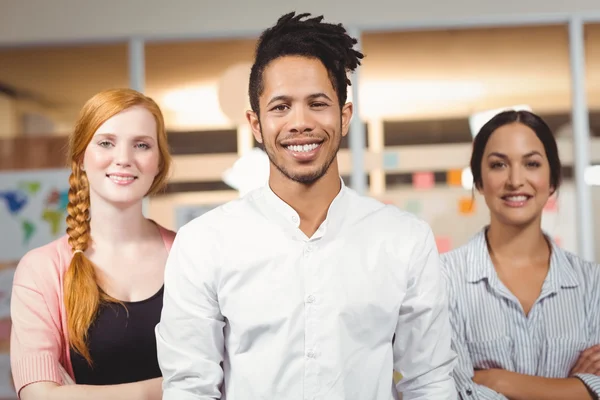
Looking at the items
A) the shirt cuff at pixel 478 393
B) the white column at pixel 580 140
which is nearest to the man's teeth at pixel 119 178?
the shirt cuff at pixel 478 393

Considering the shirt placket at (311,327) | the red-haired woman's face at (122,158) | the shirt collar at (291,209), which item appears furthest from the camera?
the red-haired woman's face at (122,158)

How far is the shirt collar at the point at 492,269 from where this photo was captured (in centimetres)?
244

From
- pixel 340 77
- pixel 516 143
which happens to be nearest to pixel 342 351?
pixel 340 77

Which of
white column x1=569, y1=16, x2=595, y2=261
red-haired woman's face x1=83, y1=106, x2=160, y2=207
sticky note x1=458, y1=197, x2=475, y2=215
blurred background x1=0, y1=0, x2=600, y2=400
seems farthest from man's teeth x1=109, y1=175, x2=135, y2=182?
white column x1=569, y1=16, x2=595, y2=261

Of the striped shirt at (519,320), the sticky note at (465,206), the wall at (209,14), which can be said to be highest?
the wall at (209,14)

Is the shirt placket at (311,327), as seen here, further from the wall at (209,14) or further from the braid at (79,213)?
the wall at (209,14)

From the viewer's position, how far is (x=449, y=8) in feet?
13.9

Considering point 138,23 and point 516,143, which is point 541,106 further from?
point 138,23

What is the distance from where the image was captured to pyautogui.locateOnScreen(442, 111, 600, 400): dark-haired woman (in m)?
2.32

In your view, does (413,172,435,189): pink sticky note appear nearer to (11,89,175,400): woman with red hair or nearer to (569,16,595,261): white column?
(569,16,595,261): white column

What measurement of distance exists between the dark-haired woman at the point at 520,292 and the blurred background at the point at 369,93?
172 cm

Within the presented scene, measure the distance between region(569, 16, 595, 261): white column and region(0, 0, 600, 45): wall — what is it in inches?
6.6

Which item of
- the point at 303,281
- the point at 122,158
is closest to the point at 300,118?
the point at 303,281

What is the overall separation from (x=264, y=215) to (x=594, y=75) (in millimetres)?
2968
